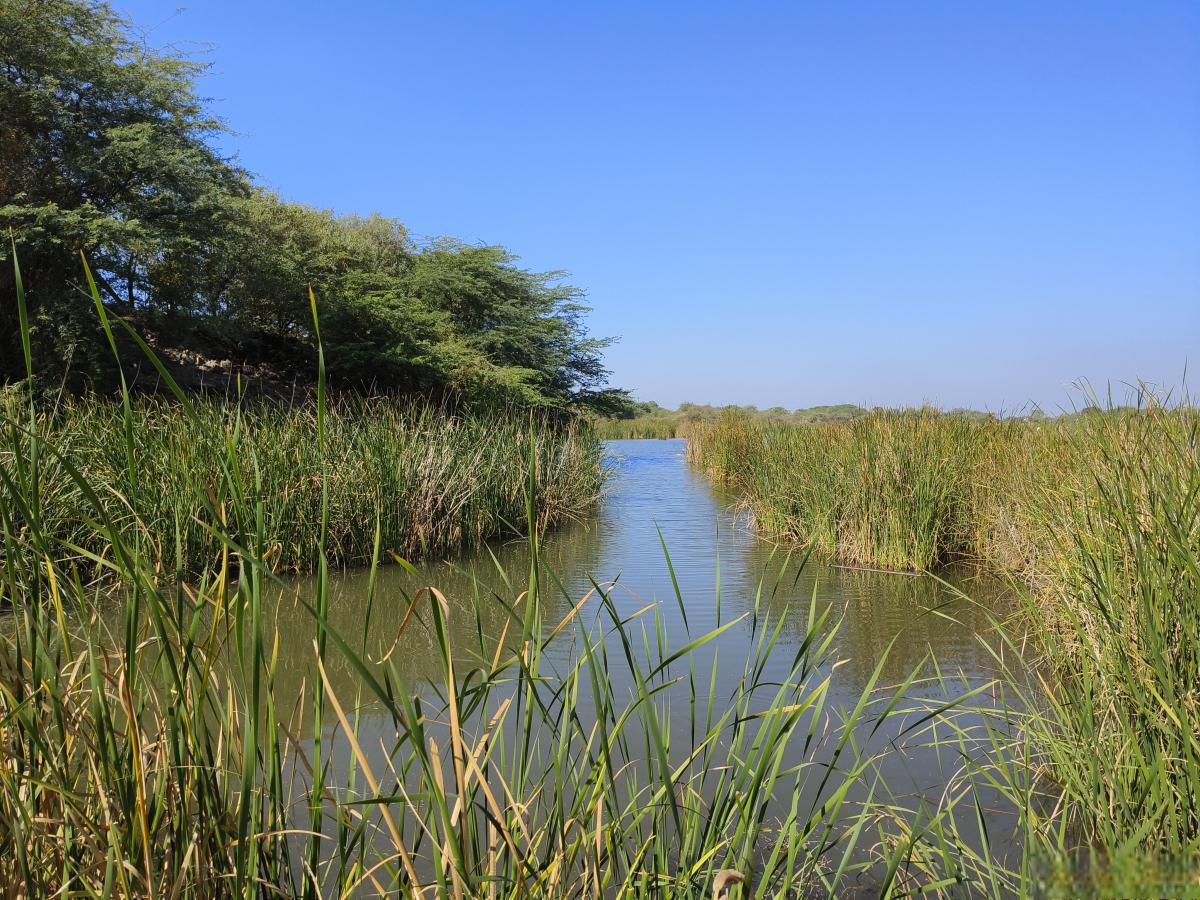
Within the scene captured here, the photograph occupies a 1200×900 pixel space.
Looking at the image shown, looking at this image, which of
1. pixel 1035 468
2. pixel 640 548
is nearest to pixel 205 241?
pixel 640 548

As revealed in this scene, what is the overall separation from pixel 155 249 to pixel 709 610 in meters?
10.7

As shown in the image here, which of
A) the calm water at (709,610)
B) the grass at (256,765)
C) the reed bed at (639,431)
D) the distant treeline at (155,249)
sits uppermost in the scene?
the distant treeline at (155,249)

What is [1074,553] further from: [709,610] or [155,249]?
[155,249]

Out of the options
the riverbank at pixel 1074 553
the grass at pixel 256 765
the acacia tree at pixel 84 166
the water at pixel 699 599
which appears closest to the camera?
the grass at pixel 256 765

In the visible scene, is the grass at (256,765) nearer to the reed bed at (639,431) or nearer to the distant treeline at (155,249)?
the distant treeline at (155,249)

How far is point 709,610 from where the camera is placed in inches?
235

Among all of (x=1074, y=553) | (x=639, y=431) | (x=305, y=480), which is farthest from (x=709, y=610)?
(x=639, y=431)

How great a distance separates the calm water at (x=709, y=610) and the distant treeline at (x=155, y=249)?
6502 millimetres

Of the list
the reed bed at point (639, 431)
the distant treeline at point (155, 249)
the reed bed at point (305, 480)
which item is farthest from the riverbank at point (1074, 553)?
the reed bed at point (639, 431)

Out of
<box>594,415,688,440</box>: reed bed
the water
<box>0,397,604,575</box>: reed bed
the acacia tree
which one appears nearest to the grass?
the water

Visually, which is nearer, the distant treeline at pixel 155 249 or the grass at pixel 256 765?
the grass at pixel 256 765

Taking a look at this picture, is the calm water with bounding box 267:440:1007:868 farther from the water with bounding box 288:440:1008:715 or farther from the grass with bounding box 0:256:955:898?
the grass with bounding box 0:256:955:898

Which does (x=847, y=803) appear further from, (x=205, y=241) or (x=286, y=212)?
(x=286, y=212)

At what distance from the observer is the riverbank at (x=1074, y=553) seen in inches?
77.5
